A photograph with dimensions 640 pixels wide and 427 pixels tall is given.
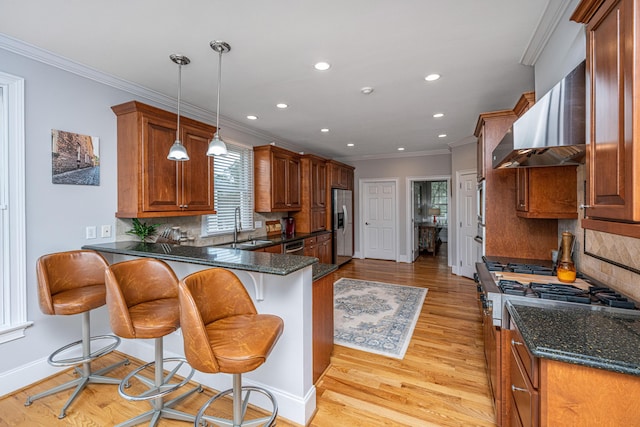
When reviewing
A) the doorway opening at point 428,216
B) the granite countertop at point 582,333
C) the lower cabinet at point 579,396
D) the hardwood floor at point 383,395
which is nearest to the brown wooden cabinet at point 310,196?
the doorway opening at point 428,216

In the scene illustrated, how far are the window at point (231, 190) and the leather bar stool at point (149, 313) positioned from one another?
178 centimetres

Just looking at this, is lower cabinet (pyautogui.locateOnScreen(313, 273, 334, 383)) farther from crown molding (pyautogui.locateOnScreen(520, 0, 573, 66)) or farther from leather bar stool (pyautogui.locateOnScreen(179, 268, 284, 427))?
crown molding (pyautogui.locateOnScreen(520, 0, 573, 66))

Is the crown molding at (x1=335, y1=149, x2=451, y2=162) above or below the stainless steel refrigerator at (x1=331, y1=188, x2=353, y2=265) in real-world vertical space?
above

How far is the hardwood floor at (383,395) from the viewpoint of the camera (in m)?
1.83

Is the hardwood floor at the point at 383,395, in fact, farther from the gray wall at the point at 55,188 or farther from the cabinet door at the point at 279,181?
the cabinet door at the point at 279,181

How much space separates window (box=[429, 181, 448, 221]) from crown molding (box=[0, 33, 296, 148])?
298 inches

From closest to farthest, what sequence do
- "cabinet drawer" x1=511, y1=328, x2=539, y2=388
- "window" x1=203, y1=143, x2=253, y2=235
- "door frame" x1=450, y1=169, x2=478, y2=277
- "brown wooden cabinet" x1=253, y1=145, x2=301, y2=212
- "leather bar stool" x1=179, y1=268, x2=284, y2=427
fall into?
"cabinet drawer" x1=511, y1=328, x2=539, y2=388 → "leather bar stool" x1=179, y1=268, x2=284, y2=427 → "window" x1=203, y1=143, x2=253, y2=235 → "brown wooden cabinet" x1=253, y1=145, x2=301, y2=212 → "door frame" x1=450, y1=169, x2=478, y2=277

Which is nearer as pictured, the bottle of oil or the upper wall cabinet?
the bottle of oil

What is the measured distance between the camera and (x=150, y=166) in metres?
2.69

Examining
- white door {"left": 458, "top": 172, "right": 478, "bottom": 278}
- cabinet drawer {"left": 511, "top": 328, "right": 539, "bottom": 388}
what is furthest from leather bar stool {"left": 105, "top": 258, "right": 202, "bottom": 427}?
white door {"left": 458, "top": 172, "right": 478, "bottom": 278}

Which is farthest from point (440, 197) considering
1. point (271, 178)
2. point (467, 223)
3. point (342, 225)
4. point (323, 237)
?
point (271, 178)

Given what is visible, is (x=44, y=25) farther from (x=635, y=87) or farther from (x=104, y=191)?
(x=635, y=87)

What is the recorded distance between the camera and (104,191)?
267cm

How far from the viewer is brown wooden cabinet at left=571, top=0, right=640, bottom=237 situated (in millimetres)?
903
